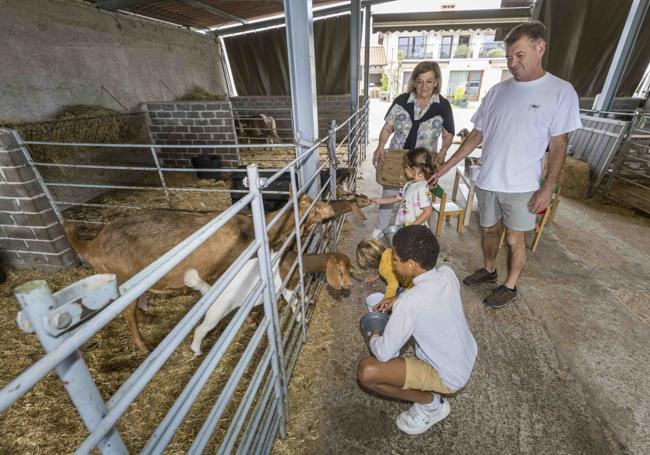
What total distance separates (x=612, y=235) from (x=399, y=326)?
4.57 meters

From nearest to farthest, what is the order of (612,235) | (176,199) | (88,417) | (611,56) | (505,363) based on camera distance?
1. (88,417)
2. (505,363)
3. (612,235)
4. (176,199)
5. (611,56)

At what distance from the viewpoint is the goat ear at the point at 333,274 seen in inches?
94.8

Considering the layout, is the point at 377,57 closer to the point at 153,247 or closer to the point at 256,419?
the point at 153,247

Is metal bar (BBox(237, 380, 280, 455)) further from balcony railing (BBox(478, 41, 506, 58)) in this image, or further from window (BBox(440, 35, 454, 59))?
window (BBox(440, 35, 454, 59))

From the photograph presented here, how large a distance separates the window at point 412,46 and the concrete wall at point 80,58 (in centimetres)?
3551

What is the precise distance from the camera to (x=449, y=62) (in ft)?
117

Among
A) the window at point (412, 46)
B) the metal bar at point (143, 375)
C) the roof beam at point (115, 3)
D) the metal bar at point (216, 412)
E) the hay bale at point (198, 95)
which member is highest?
the window at point (412, 46)

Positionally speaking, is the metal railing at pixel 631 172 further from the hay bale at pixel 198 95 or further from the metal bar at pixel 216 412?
the hay bale at pixel 198 95

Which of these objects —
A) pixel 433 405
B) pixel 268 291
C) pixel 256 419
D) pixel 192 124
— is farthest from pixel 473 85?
pixel 256 419

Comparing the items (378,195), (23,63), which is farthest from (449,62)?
(23,63)

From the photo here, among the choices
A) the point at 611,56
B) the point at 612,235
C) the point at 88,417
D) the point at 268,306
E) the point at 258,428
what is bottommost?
the point at 612,235

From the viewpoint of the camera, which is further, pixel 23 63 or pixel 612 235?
pixel 23 63

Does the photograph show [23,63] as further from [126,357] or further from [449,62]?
[449,62]

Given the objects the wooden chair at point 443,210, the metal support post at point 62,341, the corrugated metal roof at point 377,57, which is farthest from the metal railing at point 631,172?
the corrugated metal roof at point 377,57
